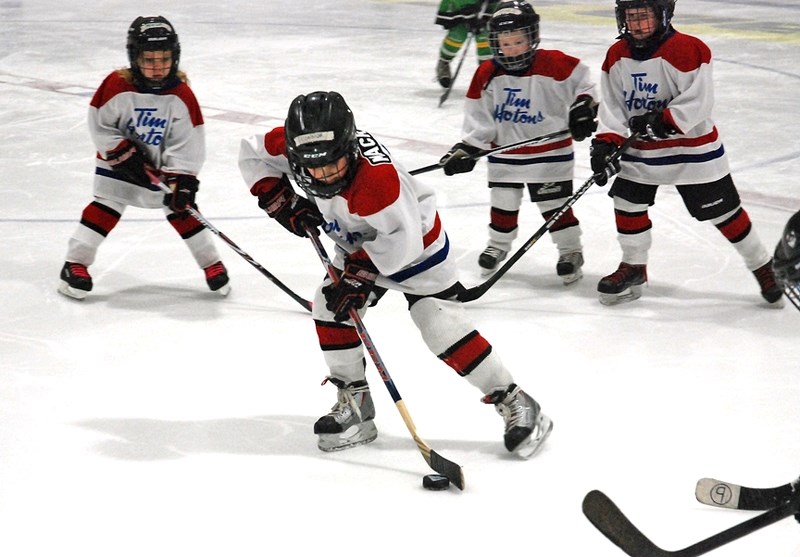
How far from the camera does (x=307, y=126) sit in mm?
2084

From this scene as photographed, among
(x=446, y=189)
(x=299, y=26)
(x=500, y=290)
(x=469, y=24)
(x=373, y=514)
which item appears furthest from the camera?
(x=299, y=26)

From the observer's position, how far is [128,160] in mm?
3172

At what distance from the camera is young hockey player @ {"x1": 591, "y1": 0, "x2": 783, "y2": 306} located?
2996 mm

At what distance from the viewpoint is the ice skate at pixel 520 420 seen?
2270mm

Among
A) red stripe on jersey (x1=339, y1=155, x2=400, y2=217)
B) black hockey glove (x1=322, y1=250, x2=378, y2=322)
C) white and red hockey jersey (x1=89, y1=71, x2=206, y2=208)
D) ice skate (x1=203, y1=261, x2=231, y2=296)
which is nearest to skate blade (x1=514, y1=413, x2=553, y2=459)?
black hockey glove (x1=322, y1=250, x2=378, y2=322)

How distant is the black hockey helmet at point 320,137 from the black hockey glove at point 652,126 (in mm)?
1157

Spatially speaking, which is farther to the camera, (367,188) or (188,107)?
(188,107)

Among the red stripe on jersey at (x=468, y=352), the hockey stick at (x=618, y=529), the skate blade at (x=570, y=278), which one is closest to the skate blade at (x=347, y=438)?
the red stripe on jersey at (x=468, y=352)

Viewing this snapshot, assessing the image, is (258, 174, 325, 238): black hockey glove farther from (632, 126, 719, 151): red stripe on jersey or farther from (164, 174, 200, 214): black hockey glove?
(632, 126, 719, 151): red stripe on jersey

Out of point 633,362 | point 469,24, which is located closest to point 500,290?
point 633,362

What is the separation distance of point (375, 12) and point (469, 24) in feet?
13.0

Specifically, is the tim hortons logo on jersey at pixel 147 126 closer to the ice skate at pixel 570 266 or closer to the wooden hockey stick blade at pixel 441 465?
the ice skate at pixel 570 266

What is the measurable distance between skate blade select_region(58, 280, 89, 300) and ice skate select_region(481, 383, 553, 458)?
4.96 ft

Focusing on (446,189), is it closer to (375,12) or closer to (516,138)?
(516,138)
